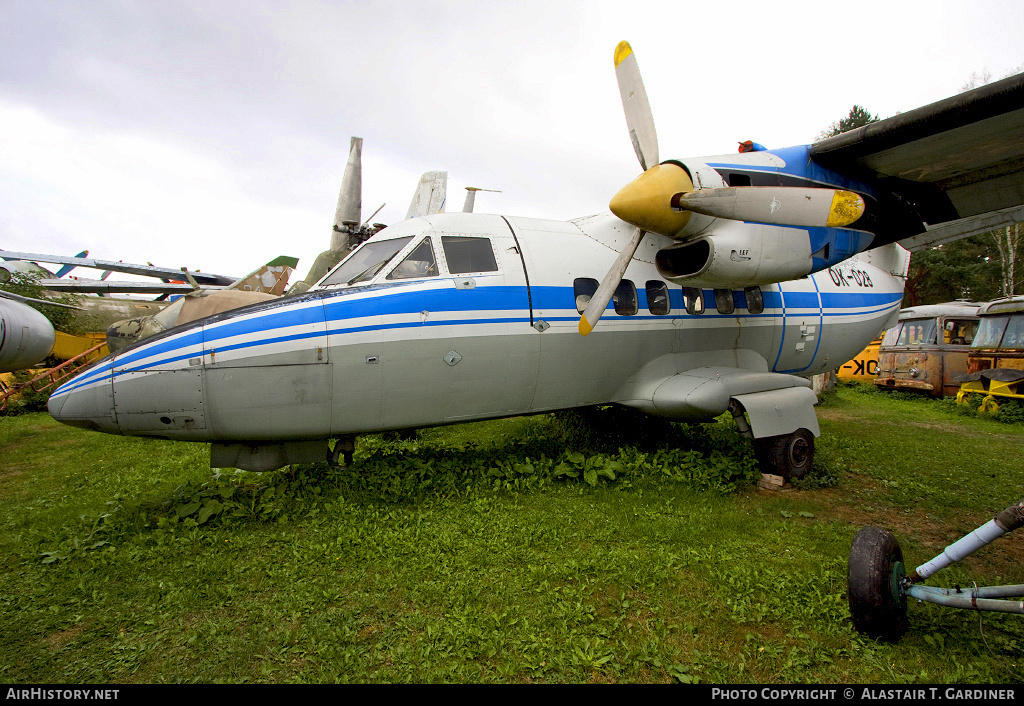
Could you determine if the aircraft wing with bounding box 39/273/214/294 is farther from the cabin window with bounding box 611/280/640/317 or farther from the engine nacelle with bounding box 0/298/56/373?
the cabin window with bounding box 611/280/640/317

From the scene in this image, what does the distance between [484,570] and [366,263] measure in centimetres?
346

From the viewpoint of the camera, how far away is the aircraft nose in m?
4.62

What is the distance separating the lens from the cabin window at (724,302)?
7.27 meters

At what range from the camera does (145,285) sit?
71.2 ft

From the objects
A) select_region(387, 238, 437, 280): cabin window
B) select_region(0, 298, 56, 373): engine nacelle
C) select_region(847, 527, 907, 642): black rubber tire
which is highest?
select_region(387, 238, 437, 280): cabin window

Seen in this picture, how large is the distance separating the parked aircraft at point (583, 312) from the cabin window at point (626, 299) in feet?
0.10

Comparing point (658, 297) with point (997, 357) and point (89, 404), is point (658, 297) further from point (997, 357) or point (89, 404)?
point (997, 357)

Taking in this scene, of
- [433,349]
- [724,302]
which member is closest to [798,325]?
[724,302]

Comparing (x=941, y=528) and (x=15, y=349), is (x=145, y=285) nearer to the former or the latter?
(x=15, y=349)

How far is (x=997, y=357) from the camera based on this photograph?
1286 centimetres

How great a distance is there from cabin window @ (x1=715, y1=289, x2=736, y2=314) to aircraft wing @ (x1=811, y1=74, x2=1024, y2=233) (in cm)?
197

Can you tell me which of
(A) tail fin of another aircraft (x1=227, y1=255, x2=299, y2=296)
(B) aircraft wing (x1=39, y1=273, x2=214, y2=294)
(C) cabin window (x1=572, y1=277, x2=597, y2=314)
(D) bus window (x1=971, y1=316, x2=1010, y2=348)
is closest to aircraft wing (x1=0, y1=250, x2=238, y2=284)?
(B) aircraft wing (x1=39, y1=273, x2=214, y2=294)

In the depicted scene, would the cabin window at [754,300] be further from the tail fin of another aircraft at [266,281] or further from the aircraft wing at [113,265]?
the aircraft wing at [113,265]

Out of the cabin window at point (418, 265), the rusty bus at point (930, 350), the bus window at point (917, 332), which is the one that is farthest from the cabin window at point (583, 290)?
the bus window at point (917, 332)
